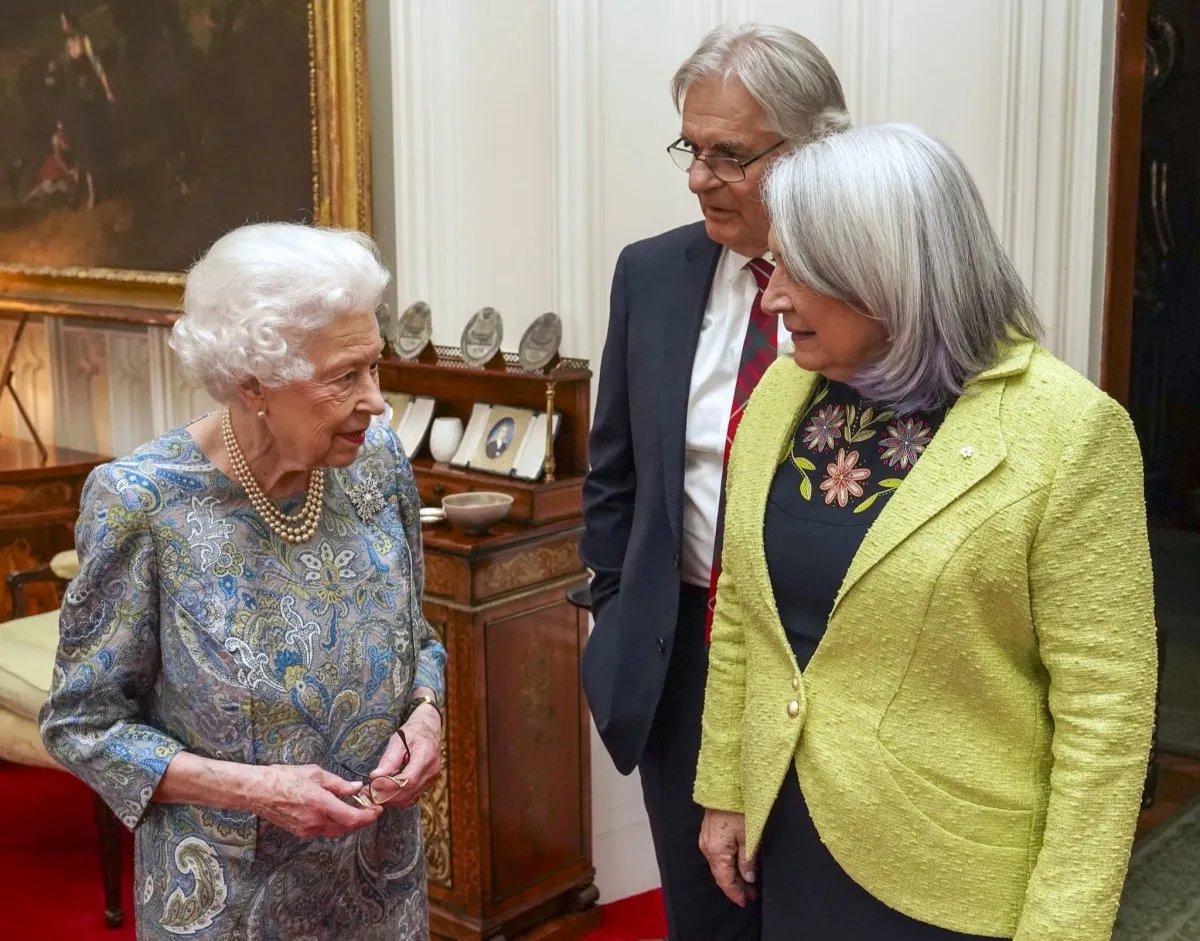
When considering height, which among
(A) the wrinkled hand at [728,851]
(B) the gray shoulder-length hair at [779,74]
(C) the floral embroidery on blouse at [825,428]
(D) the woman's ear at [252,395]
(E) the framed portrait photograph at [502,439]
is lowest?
(A) the wrinkled hand at [728,851]

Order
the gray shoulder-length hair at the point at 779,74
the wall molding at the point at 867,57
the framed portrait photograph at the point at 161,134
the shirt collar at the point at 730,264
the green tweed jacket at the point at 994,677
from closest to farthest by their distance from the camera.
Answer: the green tweed jacket at the point at 994,677 < the gray shoulder-length hair at the point at 779,74 < the shirt collar at the point at 730,264 < the wall molding at the point at 867,57 < the framed portrait photograph at the point at 161,134

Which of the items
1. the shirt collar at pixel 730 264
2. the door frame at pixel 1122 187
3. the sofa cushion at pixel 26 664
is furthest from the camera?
the sofa cushion at pixel 26 664

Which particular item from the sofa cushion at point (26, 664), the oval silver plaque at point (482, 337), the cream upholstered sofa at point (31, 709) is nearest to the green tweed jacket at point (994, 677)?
the oval silver plaque at point (482, 337)

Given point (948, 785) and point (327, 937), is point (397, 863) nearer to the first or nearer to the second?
point (327, 937)

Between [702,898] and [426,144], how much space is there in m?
2.39

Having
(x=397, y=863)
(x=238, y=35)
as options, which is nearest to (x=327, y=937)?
(x=397, y=863)

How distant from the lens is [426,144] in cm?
383

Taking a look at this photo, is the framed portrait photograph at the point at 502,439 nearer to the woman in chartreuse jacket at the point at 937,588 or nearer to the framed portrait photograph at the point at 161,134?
the framed portrait photograph at the point at 161,134

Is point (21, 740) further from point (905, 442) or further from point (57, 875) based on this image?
point (905, 442)

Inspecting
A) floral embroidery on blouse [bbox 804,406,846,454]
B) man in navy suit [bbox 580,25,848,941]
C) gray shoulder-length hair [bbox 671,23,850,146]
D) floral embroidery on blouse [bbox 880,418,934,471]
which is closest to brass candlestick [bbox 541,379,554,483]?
man in navy suit [bbox 580,25,848,941]

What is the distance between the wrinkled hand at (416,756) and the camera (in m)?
1.85

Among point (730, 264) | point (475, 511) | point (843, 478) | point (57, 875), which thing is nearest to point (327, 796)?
point (843, 478)

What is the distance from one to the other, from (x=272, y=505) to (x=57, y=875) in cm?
266

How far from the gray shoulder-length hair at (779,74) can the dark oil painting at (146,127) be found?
90.3 inches
